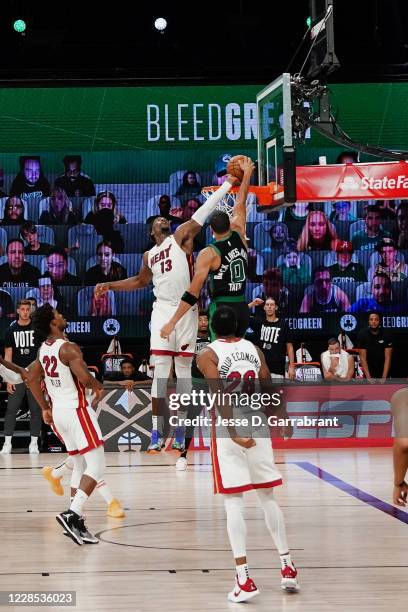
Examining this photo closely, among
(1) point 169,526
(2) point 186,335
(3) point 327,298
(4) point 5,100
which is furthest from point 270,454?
(4) point 5,100

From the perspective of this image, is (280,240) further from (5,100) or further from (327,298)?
(5,100)

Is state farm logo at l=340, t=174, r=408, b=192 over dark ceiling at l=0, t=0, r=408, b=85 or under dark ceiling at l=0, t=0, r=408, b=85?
under

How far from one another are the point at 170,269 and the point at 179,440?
1773 mm

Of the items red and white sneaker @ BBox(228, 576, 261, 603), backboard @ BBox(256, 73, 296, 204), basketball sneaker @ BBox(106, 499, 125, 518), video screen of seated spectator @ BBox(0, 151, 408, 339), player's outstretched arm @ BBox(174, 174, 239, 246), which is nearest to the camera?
red and white sneaker @ BBox(228, 576, 261, 603)

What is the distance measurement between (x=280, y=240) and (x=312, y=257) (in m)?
0.54

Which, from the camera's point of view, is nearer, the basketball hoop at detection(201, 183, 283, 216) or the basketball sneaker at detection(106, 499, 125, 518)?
the basketball sneaker at detection(106, 499, 125, 518)

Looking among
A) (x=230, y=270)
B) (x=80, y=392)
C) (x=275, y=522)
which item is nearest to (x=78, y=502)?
(x=80, y=392)

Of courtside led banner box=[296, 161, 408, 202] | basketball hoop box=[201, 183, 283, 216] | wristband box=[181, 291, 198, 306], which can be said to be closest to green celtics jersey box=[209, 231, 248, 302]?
wristband box=[181, 291, 198, 306]

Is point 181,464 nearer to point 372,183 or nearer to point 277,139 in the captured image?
point 277,139

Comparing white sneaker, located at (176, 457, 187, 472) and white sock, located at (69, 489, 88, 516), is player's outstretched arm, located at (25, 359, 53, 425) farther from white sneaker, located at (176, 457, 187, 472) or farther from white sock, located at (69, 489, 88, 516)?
white sneaker, located at (176, 457, 187, 472)

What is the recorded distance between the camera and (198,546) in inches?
301

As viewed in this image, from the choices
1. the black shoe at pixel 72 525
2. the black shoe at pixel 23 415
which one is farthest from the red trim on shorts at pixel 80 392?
the black shoe at pixel 23 415

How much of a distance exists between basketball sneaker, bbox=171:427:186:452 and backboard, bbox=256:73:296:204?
329 centimetres

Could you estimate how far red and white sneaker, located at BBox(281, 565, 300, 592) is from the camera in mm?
6156
